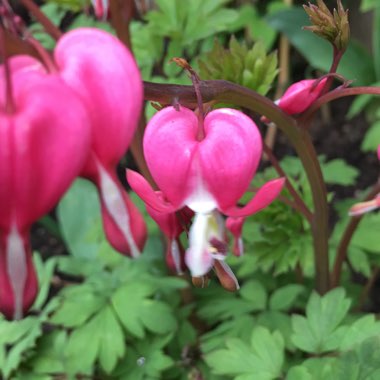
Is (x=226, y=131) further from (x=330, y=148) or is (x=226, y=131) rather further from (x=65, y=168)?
(x=330, y=148)

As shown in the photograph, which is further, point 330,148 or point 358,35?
point 358,35

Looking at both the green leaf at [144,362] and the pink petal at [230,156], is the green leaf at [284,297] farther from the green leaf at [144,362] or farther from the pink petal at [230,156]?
the pink petal at [230,156]

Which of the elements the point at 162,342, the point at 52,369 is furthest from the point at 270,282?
the point at 52,369

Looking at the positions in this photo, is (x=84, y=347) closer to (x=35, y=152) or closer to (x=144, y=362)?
(x=144, y=362)

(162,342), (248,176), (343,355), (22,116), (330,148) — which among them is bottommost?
(330,148)

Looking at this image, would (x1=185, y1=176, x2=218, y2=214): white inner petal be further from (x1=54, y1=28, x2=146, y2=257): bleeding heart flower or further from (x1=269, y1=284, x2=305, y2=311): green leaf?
(x1=269, y1=284, x2=305, y2=311): green leaf
